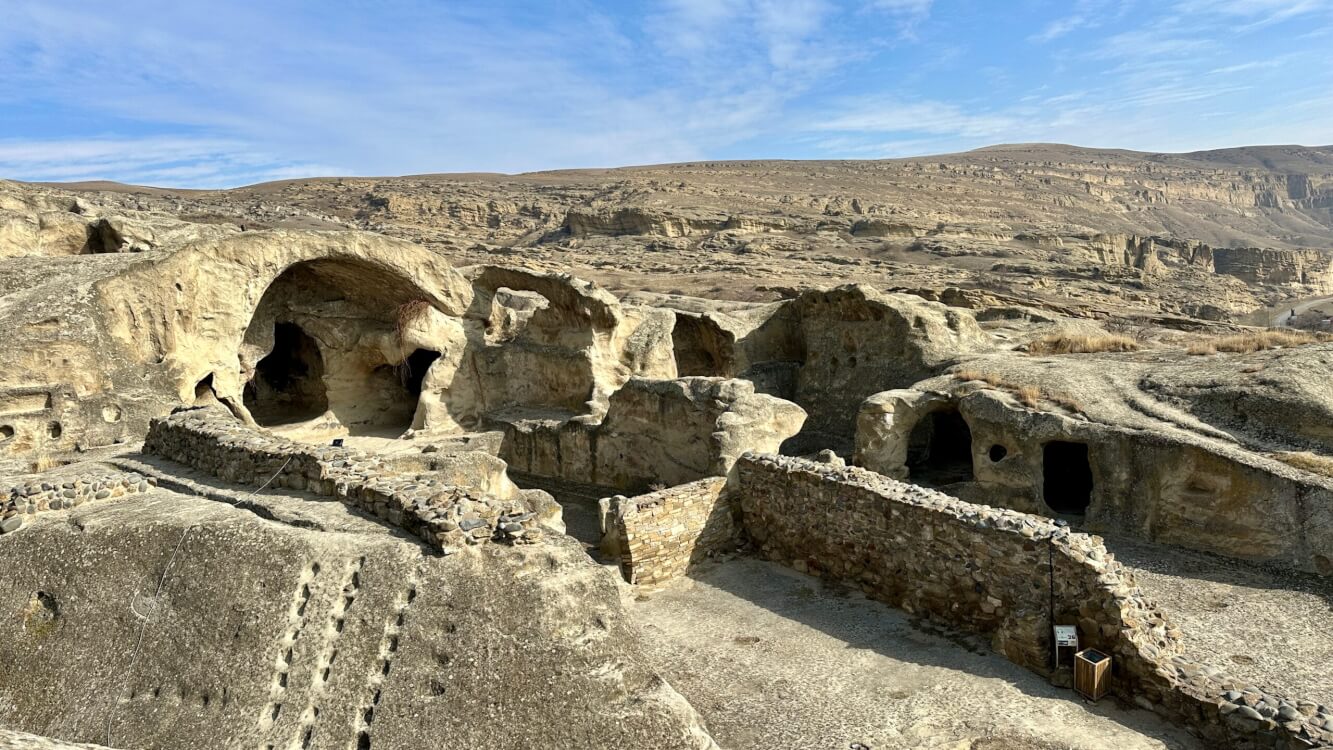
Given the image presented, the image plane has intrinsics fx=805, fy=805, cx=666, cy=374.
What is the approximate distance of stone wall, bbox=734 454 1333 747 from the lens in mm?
5457

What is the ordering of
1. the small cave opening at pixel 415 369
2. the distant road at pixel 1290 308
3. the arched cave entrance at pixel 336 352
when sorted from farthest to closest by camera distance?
the distant road at pixel 1290 308
the small cave opening at pixel 415 369
the arched cave entrance at pixel 336 352

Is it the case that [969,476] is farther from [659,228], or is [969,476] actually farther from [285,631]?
[659,228]

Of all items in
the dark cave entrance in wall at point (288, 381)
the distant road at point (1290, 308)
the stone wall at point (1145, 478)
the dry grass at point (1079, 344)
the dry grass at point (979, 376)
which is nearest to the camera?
the stone wall at point (1145, 478)

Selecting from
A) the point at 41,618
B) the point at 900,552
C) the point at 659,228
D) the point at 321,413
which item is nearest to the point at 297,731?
the point at 41,618

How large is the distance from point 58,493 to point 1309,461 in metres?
12.2

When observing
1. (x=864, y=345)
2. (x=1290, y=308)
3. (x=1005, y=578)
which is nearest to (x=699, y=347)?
(x=864, y=345)

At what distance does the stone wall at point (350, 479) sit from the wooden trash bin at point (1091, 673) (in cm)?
417

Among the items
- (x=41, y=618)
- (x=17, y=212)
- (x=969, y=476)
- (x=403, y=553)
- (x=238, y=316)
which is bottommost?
(x=969, y=476)

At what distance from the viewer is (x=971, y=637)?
276 inches

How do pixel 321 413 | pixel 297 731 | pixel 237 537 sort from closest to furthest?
pixel 297 731
pixel 237 537
pixel 321 413

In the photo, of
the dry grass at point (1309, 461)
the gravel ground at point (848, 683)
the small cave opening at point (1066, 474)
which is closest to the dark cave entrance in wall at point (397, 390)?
→ the gravel ground at point (848, 683)

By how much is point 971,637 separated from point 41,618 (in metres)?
7.20

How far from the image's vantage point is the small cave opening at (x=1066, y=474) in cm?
1167

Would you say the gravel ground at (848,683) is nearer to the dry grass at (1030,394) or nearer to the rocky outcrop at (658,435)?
the rocky outcrop at (658,435)
